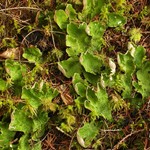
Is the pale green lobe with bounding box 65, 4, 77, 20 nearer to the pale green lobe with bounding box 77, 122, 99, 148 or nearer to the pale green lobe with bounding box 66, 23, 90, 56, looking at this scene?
the pale green lobe with bounding box 66, 23, 90, 56

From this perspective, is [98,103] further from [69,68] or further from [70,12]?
[70,12]

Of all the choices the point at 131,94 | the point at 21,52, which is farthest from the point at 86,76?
the point at 21,52

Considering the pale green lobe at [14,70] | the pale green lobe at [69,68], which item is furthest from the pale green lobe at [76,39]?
the pale green lobe at [14,70]

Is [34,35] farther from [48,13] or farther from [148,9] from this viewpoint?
[148,9]

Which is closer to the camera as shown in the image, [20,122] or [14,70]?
[20,122]

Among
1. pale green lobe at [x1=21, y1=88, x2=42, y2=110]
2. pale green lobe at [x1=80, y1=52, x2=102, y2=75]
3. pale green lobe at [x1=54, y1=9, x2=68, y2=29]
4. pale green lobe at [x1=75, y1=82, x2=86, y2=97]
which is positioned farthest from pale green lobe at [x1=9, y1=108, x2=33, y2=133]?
pale green lobe at [x1=54, y1=9, x2=68, y2=29]

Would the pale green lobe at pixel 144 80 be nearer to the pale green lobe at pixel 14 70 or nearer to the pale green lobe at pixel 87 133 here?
the pale green lobe at pixel 87 133

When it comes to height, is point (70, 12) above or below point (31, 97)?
above

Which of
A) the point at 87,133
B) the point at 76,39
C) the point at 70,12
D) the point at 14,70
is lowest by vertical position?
the point at 87,133

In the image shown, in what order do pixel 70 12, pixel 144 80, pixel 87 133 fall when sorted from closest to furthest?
pixel 87 133
pixel 144 80
pixel 70 12

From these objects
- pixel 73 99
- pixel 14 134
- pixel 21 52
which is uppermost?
pixel 21 52

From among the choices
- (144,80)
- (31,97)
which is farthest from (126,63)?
(31,97)
